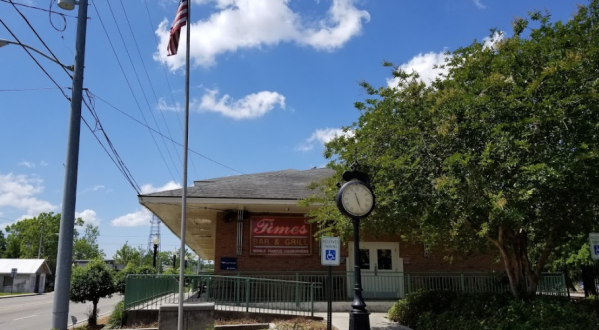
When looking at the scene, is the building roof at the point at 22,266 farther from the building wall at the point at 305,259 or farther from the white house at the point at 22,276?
the building wall at the point at 305,259

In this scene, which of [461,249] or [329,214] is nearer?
[329,214]

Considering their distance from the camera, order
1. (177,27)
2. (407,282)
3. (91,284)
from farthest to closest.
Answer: (407,282)
(91,284)
(177,27)

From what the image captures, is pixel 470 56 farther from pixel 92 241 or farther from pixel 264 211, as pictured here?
pixel 92 241

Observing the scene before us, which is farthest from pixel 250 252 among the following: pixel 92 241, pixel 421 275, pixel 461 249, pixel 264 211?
pixel 92 241

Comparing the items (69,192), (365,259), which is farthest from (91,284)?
(365,259)

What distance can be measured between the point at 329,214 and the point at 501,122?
16.7ft

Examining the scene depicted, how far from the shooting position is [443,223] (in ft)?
33.0

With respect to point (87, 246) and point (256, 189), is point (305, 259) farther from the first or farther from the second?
point (87, 246)

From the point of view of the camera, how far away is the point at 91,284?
16.4 m

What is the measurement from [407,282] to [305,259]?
4.11 metres

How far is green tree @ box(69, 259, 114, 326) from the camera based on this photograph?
53.4ft

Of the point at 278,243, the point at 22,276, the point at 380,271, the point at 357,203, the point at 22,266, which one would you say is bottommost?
the point at 22,276

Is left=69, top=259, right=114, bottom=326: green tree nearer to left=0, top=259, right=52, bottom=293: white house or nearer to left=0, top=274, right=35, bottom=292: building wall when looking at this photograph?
left=0, top=259, right=52, bottom=293: white house

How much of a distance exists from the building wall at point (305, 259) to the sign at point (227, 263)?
0.56 ft
